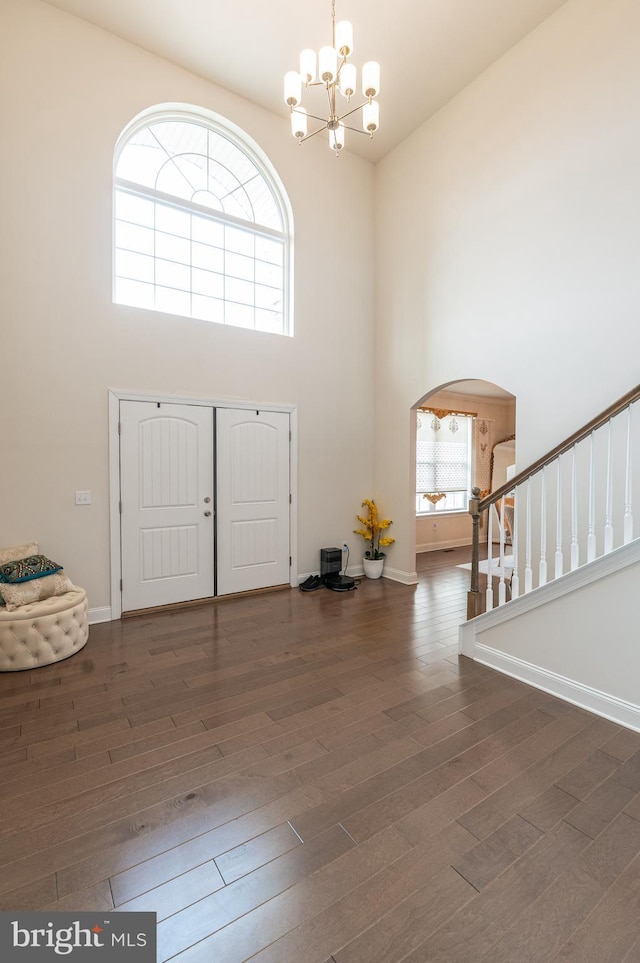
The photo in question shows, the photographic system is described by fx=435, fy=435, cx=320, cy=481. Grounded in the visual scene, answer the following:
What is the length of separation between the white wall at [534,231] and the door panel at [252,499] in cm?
158

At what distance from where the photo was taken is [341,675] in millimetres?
3102

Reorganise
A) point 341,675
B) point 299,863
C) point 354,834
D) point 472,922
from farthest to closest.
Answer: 1. point 341,675
2. point 354,834
3. point 299,863
4. point 472,922

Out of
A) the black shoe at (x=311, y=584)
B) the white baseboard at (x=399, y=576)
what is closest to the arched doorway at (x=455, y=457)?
the white baseboard at (x=399, y=576)

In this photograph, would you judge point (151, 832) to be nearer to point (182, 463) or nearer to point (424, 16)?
point (182, 463)

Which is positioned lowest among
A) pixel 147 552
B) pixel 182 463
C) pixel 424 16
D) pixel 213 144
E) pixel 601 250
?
pixel 147 552

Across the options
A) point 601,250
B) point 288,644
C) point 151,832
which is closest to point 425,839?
point 151,832

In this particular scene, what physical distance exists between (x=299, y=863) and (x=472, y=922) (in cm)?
61

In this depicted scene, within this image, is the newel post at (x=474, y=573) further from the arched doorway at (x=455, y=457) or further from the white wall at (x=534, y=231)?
the arched doorway at (x=455, y=457)

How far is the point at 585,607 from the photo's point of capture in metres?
2.66

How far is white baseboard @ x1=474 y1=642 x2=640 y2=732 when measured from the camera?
2.48 metres

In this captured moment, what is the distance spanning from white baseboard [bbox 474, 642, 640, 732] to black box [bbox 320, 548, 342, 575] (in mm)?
2363

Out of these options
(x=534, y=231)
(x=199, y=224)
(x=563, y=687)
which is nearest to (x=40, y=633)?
(x=563, y=687)

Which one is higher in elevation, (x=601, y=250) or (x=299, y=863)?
(x=601, y=250)

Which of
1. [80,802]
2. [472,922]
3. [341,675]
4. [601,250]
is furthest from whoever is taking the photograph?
[601,250]
